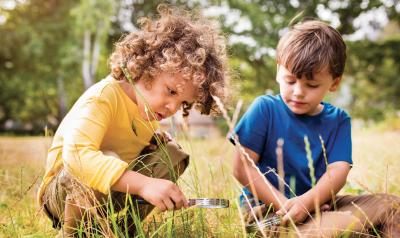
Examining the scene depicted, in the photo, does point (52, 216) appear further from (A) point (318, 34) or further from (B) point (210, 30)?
(A) point (318, 34)

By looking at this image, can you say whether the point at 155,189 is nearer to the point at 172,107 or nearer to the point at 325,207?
the point at 172,107

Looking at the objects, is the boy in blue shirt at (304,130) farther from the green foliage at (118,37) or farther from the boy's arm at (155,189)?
the green foliage at (118,37)

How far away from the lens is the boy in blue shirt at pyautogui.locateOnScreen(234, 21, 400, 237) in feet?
6.51

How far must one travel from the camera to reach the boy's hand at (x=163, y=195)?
4.98 feet

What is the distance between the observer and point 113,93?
192 cm

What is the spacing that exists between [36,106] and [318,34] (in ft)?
70.8

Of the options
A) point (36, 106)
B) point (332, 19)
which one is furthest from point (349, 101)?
point (36, 106)

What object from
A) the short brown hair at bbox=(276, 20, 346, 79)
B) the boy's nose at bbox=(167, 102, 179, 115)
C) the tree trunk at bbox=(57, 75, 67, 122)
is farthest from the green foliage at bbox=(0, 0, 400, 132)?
the boy's nose at bbox=(167, 102, 179, 115)

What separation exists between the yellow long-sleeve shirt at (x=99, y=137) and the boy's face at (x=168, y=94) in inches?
3.6

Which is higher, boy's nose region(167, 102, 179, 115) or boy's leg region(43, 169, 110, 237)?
boy's nose region(167, 102, 179, 115)

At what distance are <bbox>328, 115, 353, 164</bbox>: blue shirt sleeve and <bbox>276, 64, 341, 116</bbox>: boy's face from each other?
7.4 inches

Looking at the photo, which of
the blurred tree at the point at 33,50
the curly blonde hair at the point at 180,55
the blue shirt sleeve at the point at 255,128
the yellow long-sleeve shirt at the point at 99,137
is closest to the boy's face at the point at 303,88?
the blue shirt sleeve at the point at 255,128

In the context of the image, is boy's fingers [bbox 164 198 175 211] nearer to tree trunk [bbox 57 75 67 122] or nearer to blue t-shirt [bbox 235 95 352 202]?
blue t-shirt [bbox 235 95 352 202]

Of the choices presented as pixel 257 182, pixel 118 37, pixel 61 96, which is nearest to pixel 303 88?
pixel 257 182
